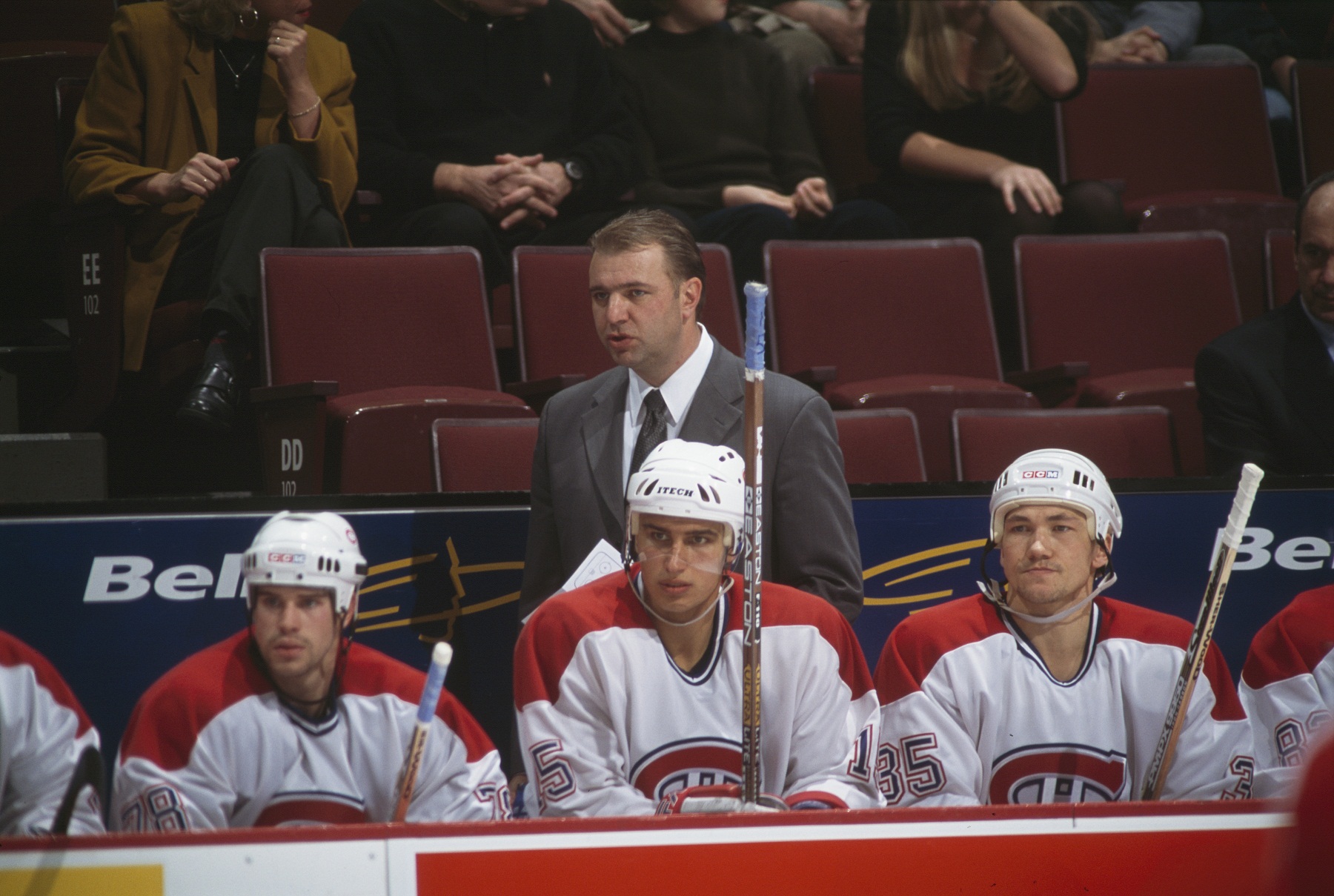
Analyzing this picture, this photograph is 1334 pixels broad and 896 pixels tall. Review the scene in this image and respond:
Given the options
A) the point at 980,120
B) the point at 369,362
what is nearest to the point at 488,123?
the point at 369,362

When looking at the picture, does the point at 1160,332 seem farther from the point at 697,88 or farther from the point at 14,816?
the point at 14,816

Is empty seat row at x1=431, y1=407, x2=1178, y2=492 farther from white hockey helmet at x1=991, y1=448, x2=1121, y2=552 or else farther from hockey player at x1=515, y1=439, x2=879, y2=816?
hockey player at x1=515, y1=439, x2=879, y2=816

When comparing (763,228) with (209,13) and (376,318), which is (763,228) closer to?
(376,318)

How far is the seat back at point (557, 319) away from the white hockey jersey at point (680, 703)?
4.96ft

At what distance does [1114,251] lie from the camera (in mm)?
4391

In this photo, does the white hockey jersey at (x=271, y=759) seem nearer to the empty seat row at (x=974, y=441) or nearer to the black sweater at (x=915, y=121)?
the empty seat row at (x=974, y=441)

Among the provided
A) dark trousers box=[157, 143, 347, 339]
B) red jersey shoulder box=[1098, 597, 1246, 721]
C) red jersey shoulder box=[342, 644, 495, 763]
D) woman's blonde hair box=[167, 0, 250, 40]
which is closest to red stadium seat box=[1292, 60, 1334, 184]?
red jersey shoulder box=[1098, 597, 1246, 721]

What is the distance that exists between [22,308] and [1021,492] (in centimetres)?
338

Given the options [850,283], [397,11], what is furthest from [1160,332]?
[397,11]

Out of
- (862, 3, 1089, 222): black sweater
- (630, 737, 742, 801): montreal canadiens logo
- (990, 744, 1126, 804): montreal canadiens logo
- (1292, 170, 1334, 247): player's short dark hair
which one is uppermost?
(862, 3, 1089, 222): black sweater

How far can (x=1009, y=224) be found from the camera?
454 cm

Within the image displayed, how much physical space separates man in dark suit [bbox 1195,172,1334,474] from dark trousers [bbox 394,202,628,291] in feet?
6.17

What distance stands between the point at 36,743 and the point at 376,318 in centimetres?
178

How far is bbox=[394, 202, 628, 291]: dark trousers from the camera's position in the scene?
4.11 metres
